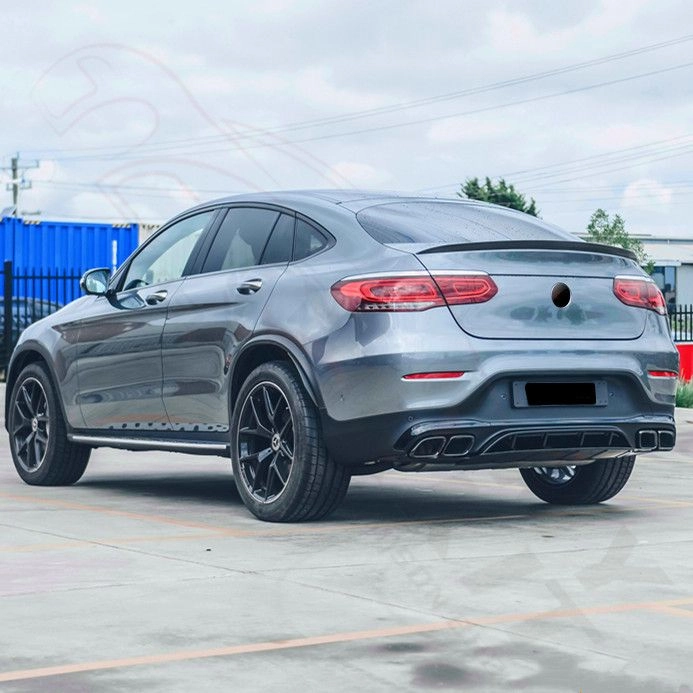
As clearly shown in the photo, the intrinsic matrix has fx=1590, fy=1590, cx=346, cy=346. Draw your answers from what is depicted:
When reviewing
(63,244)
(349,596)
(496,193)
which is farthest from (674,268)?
(349,596)

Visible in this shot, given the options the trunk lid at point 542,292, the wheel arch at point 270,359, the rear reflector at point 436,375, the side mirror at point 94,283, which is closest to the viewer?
the rear reflector at point 436,375

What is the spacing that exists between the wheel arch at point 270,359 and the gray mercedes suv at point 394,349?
0.01 meters

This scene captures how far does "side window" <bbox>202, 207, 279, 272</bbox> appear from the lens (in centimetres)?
841

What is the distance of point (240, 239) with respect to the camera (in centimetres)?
859

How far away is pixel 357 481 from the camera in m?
10.9

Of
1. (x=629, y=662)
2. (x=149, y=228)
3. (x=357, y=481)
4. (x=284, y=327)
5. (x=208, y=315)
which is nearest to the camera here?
(x=629, y=662)

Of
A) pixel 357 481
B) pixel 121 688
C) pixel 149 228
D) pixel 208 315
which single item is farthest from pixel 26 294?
pixel 121 688

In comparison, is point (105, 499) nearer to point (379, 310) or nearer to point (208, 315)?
point (208, 315)

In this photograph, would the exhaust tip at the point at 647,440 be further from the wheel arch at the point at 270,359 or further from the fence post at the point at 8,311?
the fence post at the point at 8,311

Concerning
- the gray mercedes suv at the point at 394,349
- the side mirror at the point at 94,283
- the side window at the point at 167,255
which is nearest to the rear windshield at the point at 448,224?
the gray mercedes suv at the point at 394,349

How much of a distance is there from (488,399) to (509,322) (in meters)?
0.39

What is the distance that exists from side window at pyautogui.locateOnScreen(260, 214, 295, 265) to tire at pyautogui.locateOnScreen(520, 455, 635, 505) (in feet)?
6.90

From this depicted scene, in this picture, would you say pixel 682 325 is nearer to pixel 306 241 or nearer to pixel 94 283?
pixel 94 283

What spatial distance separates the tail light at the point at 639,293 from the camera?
7.88 meters
